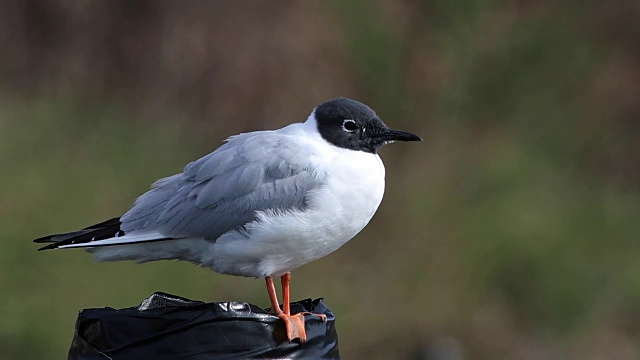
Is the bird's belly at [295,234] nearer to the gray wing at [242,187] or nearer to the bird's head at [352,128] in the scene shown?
the gray wing at [242,187]

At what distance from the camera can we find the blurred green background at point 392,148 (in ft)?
17.2

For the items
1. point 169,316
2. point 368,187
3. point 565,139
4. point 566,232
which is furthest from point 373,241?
point 169,316

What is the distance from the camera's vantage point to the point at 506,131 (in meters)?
6.36

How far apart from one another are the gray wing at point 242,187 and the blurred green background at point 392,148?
90.9 inches

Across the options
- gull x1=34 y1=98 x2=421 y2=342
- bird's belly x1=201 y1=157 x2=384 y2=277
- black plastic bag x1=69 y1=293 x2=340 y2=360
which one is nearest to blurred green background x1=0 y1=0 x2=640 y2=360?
gull x1=34 y1=98 x2=421 y2=342

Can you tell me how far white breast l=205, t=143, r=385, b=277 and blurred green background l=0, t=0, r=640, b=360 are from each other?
239 centimetres

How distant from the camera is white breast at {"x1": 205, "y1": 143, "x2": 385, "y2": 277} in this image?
103 inches

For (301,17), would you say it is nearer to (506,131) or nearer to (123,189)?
(506,131)

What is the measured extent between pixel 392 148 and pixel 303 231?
371 cm

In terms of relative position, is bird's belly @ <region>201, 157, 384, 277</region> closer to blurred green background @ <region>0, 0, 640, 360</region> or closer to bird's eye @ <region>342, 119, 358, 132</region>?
bird's eye @ <region>342, 119, 358, 132</region>

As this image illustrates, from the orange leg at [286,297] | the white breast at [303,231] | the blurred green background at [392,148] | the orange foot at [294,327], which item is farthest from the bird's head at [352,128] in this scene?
the blurred green background at [392,148]

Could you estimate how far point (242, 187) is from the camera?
269 centimetres

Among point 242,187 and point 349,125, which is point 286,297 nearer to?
point 242,187

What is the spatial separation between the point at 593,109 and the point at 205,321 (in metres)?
5.07
